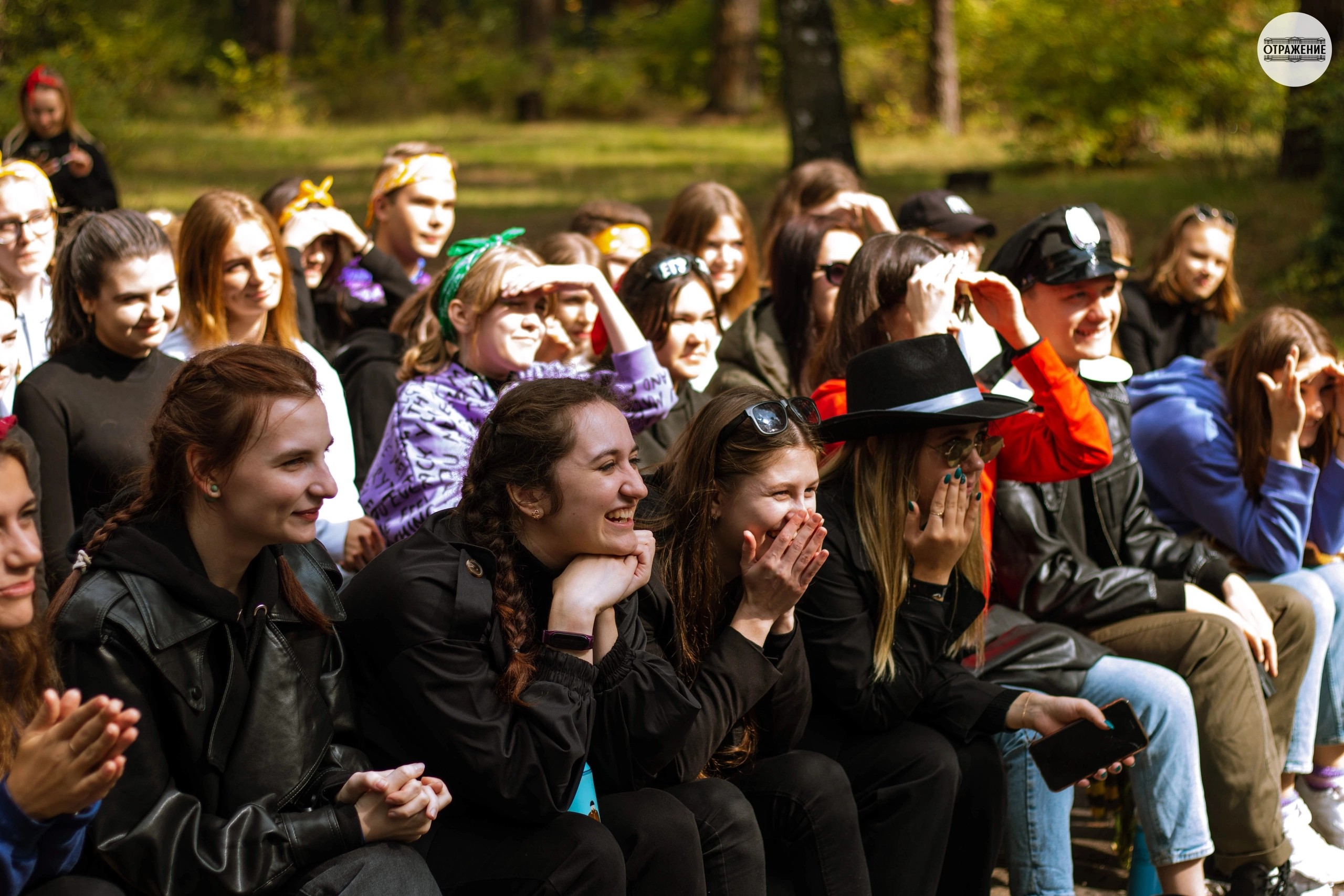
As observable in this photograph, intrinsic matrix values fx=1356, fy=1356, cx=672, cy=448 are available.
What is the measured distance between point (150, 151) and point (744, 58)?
953 cm

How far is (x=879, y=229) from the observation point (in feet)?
20.8

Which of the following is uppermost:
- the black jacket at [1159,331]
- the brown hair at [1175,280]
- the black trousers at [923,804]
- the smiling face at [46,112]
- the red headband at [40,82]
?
the red headband at [40,82]

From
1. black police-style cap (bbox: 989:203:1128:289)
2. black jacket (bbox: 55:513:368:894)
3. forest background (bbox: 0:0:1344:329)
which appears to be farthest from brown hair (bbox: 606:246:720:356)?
forest background (bbox: 0:0:1344:329)

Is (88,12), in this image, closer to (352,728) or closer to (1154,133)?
(1154,133)

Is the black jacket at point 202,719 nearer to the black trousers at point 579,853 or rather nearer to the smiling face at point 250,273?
the black trousers at point 579,853

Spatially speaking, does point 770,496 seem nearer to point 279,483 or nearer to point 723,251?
point 279,483

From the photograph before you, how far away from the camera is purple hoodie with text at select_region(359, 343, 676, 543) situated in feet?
12.9

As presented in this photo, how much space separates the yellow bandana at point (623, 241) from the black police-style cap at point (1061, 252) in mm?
1855

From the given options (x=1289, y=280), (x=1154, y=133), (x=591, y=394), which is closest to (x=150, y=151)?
(x=1154, y=133)

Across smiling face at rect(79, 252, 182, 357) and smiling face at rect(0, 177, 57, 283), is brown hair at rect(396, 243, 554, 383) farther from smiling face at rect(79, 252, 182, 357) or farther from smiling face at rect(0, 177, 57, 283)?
smiling face at rect(0, 177, 57, 283)

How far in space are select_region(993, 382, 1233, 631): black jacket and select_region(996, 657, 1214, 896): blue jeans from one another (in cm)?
26

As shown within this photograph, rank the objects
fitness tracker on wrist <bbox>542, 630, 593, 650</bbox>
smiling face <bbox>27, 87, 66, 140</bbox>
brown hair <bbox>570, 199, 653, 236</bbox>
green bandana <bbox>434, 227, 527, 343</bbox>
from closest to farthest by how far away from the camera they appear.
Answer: fitness tracker on wrist <bbox>542, 630, 593, 650</bbox> < green bandana <bbox>434, 227, 527, 343</bbox> < brown hair <bbox>570, 199, 653, 236</bbox> < smiling face <bbox>27, 87, 66, 140</bbox>

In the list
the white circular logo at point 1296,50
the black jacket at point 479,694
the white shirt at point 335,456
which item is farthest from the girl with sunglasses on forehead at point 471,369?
the white circular logo at point 1296,50

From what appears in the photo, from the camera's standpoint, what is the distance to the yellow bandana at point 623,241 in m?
6.00
